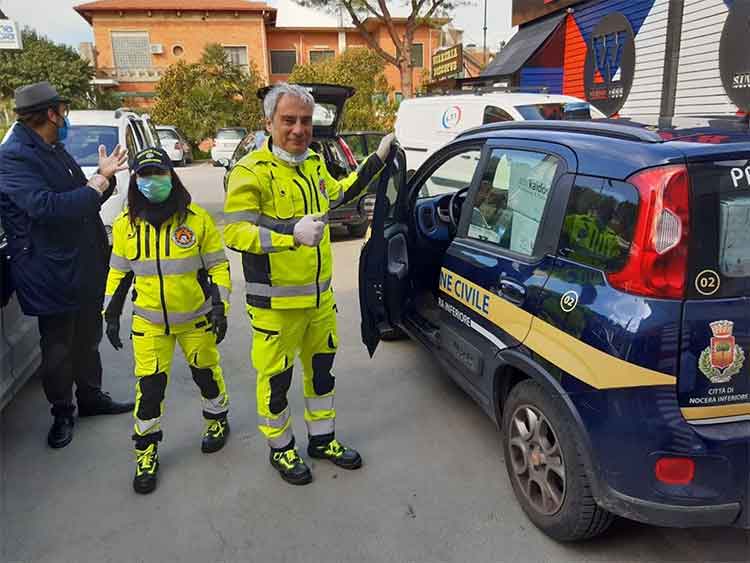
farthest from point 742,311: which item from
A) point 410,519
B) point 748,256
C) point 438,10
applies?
point 438,10

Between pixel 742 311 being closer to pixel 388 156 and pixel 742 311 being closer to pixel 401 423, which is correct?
pixel 388 156

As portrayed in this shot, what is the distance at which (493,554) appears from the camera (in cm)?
242

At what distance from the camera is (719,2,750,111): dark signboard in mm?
7750

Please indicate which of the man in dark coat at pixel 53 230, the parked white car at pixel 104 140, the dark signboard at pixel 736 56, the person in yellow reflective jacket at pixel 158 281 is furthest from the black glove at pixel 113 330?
the dark signboard at pixel 736 56

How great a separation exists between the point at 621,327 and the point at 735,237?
1.60ft

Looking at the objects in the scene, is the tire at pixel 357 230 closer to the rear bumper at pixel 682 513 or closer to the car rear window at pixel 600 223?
the car rear window at pixel 600 223

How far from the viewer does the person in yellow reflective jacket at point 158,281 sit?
110 inches

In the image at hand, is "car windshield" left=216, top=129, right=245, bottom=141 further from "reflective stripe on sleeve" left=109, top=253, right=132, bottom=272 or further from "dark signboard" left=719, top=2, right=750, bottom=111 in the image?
"reflective stripe on sleeve" left=109, top=253, right=132, bottom=272

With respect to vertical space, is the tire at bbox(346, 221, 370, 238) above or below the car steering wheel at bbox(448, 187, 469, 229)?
below

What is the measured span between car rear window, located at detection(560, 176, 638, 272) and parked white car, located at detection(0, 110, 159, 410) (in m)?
2.91

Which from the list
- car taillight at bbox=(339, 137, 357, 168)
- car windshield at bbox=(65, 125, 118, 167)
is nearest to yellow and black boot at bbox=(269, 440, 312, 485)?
car windshield at bbox=(65, 125, 118, 167)

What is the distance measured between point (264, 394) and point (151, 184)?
113 cm

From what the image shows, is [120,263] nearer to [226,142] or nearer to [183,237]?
[183,237]

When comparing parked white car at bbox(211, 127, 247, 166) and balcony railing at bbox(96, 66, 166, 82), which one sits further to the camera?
balcony railing at bbox(96, 66, 166, 82)
